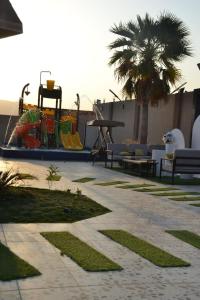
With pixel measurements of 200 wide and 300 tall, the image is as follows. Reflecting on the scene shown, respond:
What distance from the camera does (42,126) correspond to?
25391mm

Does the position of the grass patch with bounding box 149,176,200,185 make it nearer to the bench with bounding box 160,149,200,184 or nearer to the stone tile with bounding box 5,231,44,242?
the bench with bounding box 160,149,200,184

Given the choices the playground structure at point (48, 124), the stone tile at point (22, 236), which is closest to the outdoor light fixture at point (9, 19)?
the stone tile at point (22, 236)

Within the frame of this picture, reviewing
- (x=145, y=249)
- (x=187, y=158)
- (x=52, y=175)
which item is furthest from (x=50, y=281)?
(x=187, y=158)

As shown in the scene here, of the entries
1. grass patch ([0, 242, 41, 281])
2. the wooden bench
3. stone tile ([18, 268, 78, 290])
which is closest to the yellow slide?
the wooden bench

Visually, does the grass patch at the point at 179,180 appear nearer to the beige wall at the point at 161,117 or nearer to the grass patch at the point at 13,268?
the beige wall at the point at 161,117

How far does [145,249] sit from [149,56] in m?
15.7

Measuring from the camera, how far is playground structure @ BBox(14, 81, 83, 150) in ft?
79.3

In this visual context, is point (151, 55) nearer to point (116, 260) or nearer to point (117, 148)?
point (117, 148)

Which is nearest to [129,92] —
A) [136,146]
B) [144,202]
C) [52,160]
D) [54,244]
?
[136,146]

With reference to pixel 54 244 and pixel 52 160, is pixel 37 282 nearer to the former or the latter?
pixel 54 244

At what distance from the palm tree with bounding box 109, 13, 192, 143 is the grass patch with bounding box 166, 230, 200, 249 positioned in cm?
1378

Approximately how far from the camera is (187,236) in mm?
6824

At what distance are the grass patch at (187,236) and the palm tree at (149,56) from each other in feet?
45.2

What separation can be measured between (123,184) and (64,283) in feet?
27.2
